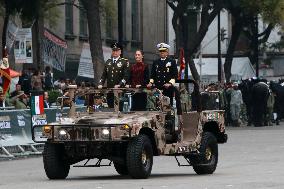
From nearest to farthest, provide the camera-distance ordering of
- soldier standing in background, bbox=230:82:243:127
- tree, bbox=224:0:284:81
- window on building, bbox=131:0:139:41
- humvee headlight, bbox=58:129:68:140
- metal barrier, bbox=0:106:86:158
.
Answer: humvee headlight, bbox=58:129:68:140 < metal barrier, bbox=0:106:86:158 < soldier standing in background, bbox=230:82:243:127 < tree, bbox=224:0:284:81 < window on building, bbox=131:0:139:41

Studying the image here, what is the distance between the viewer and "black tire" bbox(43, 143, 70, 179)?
62.6 feet

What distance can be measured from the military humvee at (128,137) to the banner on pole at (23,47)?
779 inches

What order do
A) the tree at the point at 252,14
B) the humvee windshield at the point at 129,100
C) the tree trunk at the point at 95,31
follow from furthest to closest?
1. the tree at the point at 252,14
2. the tree trunk at the point at 95,31
3. the humvee windshield at the point at 129,100

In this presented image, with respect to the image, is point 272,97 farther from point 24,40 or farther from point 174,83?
point 174,83

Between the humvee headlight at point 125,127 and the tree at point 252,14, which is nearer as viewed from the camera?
the humvee headlight at point 125,127

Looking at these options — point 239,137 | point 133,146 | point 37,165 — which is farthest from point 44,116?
point 133,146

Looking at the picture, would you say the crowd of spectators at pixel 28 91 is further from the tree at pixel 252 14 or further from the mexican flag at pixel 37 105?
the tree at pixel 252 14

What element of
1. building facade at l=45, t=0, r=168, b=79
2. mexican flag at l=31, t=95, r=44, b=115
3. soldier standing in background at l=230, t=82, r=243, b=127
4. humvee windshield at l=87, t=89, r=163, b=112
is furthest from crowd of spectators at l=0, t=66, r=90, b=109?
building facade at l=45, t=0, r=168, b=79

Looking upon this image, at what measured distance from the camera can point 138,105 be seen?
19844 millimetres

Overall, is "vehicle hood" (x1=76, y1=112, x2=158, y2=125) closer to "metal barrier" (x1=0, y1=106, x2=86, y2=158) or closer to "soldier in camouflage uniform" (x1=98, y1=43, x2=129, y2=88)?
"soldier in camouflage uniform" (x1=98, y1=43, x2=129, y2=88)

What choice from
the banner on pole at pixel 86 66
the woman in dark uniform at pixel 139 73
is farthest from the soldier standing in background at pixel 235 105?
the woman in dark uniform at pixel 139 73

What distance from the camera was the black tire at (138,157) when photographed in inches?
728

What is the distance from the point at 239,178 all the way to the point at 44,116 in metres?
11.4

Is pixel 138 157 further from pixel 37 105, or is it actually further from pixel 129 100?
pixel 37 105
